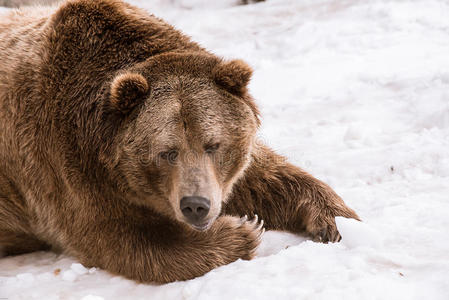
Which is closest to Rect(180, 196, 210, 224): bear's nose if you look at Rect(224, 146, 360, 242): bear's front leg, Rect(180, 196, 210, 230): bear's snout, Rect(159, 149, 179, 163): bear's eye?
Rect(180, 196, 210, 230): bear's snout

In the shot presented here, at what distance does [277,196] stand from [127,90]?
1.61 m

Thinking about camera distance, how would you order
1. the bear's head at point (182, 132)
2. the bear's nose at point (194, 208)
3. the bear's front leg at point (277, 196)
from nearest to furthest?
the bear's nose at point (194, 208) → the bear's head at point (182, 132) → the bear's front leg at point (277, 196)

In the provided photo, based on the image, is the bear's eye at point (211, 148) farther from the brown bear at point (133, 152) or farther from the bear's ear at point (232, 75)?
the bear's ear at point (232, 75)

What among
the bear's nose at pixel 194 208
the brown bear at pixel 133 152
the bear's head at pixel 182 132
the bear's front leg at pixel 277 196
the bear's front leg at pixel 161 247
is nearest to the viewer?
the bear's nose at pixel 194 208

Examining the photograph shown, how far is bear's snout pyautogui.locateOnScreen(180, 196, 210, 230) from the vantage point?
3.45 m

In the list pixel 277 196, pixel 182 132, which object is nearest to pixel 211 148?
pixel 182 132

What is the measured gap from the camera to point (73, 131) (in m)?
4.04

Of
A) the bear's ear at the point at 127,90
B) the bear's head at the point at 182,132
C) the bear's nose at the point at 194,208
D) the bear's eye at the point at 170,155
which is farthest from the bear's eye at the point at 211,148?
the bear's ear at the point at 127,90

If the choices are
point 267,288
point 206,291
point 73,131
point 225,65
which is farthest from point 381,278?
point 73,131

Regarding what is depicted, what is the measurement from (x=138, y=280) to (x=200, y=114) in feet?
4.09

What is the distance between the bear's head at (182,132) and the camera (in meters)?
3.60

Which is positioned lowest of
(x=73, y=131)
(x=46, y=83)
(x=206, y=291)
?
(x=206, y=291)

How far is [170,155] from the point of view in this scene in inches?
144

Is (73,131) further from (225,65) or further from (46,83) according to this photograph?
(225,65)
